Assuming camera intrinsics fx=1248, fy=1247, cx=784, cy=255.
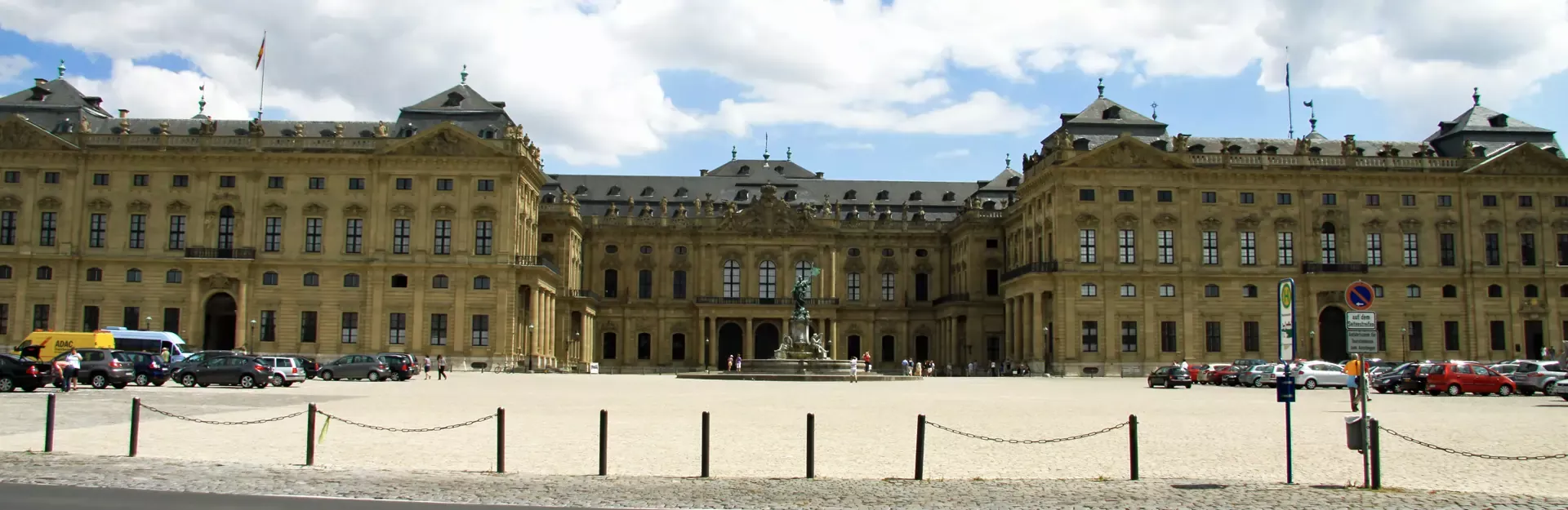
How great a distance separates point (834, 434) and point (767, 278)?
6897 centimetres

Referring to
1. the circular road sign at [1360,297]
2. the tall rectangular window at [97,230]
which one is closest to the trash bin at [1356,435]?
the circular road sign at [1360,297]

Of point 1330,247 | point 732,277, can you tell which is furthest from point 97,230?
point 1330,247

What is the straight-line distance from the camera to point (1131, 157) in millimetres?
70438

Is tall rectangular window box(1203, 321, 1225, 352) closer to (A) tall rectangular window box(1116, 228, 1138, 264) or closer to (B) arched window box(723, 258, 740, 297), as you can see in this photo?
(A) tall rectangular window box(1116, 228, 1138, 264)

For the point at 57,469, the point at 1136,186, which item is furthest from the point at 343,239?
the point at 57,469

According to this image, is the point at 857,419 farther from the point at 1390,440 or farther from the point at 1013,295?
the point at 1013,295

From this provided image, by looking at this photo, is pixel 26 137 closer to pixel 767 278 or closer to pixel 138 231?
pixel 138 231

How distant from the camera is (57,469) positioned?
1502 cm

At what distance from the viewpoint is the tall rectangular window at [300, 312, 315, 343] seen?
6925cm

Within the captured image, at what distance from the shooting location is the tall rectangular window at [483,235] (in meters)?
69.9

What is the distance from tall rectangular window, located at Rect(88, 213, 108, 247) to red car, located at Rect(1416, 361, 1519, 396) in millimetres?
65878

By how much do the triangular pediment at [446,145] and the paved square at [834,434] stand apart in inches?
1309

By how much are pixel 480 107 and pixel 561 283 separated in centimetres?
1364

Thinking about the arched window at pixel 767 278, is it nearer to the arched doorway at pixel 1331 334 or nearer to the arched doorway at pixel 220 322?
the arched doorway at pixel 220 322
